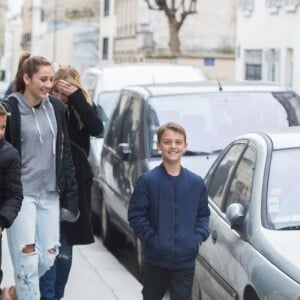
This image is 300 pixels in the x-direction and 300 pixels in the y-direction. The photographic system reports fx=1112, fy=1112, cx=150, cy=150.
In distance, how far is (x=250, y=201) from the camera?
629 cm

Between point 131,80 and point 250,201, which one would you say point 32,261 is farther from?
point 131,80

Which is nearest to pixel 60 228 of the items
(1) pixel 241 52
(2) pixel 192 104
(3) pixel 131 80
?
(2) pixel 192 104

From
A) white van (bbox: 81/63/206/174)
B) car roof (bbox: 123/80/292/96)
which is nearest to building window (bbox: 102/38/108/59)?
white van (bbox: 81/63/206/174)

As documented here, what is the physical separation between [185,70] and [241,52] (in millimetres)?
22719

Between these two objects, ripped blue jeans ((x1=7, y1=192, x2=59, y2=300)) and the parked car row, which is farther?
the parked car row

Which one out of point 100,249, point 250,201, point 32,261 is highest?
point 250,201

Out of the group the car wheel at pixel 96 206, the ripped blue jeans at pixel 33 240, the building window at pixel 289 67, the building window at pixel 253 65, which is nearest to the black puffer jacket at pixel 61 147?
the ripped blue jeans at pixel 33 240

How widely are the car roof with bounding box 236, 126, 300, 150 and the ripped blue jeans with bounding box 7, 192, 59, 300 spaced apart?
1325mm

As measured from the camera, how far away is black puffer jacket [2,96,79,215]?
21.0 feet

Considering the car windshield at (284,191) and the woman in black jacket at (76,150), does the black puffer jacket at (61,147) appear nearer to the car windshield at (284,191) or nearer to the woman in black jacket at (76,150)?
the woman in black jacket at (76,150)

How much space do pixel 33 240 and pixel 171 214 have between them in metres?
0.97

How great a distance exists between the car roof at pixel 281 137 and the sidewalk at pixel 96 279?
185 cm

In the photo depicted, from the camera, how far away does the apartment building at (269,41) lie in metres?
31.4

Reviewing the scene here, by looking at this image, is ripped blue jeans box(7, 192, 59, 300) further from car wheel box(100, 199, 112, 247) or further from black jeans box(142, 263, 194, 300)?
car wheel box(100, 199, 112, 247)
